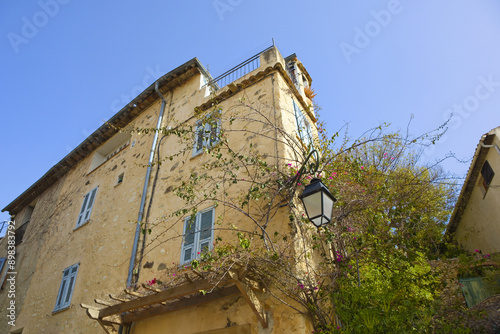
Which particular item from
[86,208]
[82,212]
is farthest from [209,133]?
[82,212]

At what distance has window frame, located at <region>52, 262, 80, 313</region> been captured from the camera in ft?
27.5

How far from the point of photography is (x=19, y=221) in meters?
15.3

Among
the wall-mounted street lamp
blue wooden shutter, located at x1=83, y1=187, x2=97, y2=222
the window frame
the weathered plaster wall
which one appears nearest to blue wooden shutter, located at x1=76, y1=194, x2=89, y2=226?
blue wooden shutter, located at x1=83, y1=187, x2=97, y2=222

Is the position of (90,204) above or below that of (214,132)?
above

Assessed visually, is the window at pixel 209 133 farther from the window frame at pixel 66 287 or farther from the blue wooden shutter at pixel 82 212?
the blue wooden shutter at pixel 82 212

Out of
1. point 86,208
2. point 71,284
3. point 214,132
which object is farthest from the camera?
point 86,208

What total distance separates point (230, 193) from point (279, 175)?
1.16 metres

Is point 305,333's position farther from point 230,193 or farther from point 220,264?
point 230,193

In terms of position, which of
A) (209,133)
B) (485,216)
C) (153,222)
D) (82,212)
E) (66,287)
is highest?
(209,133)

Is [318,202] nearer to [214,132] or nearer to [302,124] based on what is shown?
[214,132]

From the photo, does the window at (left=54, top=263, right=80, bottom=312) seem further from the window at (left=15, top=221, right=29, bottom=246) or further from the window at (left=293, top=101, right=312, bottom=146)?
the window at (left=293, top=101, right=312, bottom=146)

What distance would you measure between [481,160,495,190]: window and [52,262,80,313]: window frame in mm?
11325

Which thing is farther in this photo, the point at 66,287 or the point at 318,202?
the point at 66,287

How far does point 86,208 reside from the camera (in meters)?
10.5
